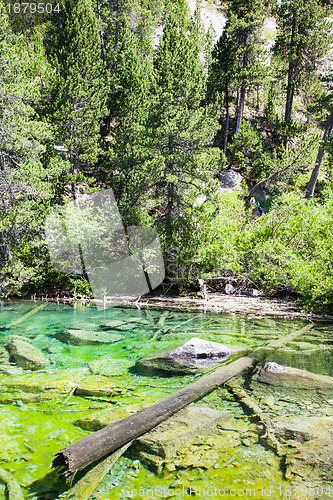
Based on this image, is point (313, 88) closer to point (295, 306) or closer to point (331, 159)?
point (331, 159)

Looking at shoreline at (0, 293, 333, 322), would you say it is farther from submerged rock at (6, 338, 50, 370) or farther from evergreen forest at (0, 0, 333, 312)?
submerged rock at (6, 338, 50, 370)

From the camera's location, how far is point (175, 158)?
20625 millimetres

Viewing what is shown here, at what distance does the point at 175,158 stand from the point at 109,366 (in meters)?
14.8

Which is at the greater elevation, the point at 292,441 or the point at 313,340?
the point at 292,441

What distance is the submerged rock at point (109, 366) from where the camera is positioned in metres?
8.00

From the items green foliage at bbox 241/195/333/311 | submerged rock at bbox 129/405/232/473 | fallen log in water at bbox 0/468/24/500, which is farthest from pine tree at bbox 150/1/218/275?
fallen log in water at bbox 0/468/24/500

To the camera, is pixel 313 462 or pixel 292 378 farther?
pixel 292 378

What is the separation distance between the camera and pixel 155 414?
17.1 feet

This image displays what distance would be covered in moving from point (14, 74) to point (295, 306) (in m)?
20.4

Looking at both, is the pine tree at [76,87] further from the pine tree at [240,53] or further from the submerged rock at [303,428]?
the submerged rock at [303,428]

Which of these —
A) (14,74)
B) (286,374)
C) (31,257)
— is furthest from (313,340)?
(14,74)

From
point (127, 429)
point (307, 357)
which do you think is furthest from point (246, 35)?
point (127, 429)

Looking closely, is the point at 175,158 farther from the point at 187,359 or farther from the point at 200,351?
the point at 187,359

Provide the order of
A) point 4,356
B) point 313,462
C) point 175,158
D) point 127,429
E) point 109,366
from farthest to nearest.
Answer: point 175,158
point 4,356
point 109,366
point 127,429
point 313,462
